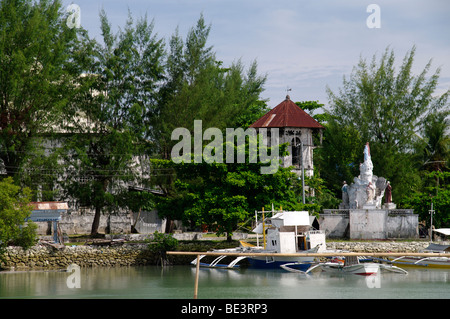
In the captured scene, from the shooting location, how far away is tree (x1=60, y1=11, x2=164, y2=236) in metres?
52.5

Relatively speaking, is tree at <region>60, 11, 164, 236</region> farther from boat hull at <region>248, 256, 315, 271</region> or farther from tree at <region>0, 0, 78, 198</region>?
boat hull at <region>248, 256, 315, 271</region>

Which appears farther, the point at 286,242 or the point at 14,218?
the point at 286,242

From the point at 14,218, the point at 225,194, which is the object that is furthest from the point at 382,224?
the point at 14,218

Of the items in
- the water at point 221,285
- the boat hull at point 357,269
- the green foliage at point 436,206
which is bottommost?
the water at point 221,285

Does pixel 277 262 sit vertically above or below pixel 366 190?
below

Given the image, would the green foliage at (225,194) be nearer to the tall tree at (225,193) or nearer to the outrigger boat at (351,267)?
the tall tree at (225,193)

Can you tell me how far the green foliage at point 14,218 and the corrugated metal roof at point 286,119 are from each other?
25400 mm

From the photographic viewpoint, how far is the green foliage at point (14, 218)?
137 feet

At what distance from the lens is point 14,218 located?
42031mm

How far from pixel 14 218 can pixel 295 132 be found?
28548 mm

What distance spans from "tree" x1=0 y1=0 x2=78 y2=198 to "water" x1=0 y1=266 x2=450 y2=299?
962cm

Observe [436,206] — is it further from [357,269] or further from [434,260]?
[357,269]

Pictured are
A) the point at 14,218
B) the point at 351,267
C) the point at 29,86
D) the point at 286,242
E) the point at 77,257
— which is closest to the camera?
the point at 351,267

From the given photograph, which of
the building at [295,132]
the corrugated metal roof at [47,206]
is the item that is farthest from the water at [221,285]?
the building at [295,132]
